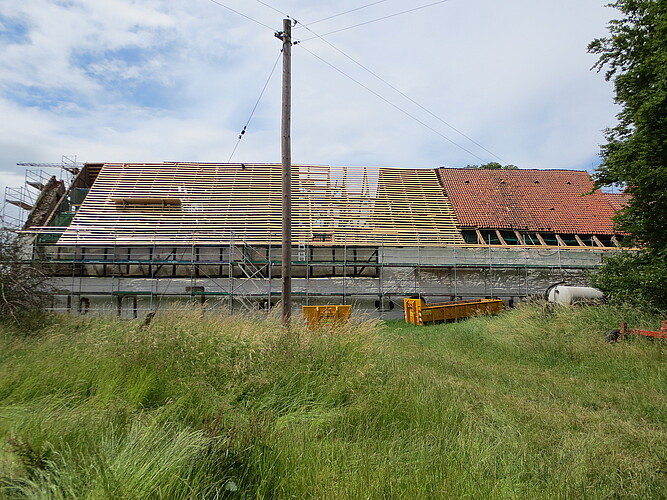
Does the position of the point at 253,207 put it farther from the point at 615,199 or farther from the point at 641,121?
the point at 615,199

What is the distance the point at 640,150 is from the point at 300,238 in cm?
1568

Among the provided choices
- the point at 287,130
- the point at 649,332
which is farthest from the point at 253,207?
the point at 649,332

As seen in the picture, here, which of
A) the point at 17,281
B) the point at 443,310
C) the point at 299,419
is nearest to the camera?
the point at 299,419

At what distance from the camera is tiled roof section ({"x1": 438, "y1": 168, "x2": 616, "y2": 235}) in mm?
27781

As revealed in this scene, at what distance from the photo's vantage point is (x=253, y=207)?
26.6 metres

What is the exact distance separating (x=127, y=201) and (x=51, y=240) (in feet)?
15.3

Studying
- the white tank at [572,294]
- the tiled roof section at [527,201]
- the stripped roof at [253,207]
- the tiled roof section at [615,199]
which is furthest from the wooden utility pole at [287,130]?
the tiled roof section at [615,199]

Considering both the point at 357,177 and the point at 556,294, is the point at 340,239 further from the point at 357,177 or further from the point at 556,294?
the point at 556,294

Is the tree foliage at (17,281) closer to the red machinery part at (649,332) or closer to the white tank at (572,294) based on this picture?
the red machinery part at (649,332)

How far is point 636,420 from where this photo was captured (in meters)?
5.77

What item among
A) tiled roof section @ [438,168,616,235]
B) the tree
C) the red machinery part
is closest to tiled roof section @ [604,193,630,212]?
tiled roof section @ [438,168,616,235]

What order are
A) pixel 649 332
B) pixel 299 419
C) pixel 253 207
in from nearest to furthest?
pixel 299 419, pixel 649 332, pixel 253 207

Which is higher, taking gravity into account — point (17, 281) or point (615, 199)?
point (615, 199)

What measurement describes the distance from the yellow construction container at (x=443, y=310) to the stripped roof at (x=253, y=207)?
14.0ft
